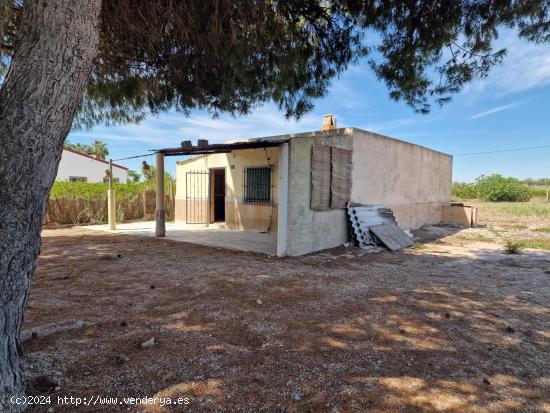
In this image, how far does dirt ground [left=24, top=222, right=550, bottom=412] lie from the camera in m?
2.33

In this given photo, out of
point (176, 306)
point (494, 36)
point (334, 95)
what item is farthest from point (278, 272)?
point (494, 36)

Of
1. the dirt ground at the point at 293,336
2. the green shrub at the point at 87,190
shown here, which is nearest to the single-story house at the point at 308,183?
the dirt ground at the point at 293,336

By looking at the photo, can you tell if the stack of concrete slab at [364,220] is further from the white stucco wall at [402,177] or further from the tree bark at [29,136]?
the tree bark at [29,136]

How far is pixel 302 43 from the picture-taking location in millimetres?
5836

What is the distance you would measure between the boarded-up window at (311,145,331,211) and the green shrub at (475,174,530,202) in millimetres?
27226

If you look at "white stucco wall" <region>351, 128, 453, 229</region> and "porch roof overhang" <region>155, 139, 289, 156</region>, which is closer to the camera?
"porch roof overhang" <region>155, 139, 289, 156</region>

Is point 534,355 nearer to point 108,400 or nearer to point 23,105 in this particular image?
point 108,400

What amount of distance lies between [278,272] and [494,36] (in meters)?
5.01

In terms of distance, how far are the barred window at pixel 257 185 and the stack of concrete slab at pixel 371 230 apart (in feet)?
9.85

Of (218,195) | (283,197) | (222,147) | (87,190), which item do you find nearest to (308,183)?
(283,197)

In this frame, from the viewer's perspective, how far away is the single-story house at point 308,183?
7.56 metres

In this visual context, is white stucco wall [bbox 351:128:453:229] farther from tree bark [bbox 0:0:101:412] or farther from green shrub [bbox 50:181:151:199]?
green shrub [bbox 50:181:151:199]

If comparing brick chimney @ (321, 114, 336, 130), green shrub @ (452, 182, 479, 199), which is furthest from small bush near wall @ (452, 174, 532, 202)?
brick chimney @ (321, 114, 336, 130)

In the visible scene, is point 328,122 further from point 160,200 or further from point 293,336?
point 293,336
